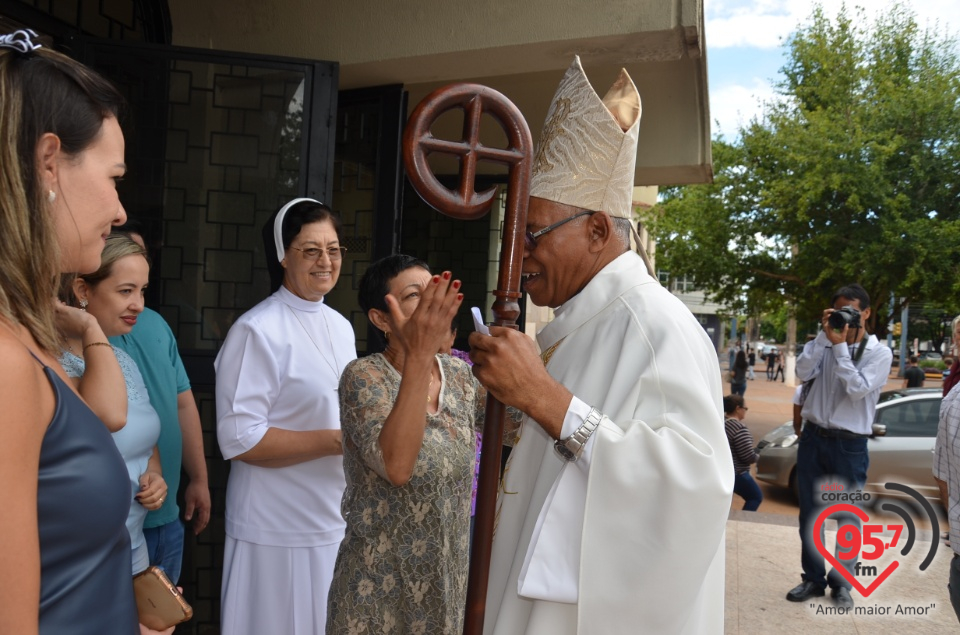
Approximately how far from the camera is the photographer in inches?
223

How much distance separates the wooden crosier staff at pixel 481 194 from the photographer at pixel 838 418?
447 cm

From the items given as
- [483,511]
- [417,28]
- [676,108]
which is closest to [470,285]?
[676,108]

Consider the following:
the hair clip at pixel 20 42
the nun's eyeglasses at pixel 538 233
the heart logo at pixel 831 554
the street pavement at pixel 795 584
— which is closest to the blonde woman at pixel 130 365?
the hair clip at pixel 20 42

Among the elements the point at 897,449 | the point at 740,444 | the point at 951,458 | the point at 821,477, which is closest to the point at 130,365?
the point at 951,458

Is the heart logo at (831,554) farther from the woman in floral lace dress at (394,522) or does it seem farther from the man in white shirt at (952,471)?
the woman in floral lace dress at (394,522)

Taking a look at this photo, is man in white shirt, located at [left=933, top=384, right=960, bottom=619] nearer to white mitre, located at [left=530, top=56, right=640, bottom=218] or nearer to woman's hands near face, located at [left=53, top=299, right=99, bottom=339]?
white mitre, located at [left=530, top=56, right=640, bottom=218]

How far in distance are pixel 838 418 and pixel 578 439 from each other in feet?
15.1

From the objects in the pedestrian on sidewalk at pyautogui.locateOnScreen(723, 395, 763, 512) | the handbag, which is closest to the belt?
the pedestrian on sidewalk at pyautogui.locateOnScreen(723, 395, 763, 512)

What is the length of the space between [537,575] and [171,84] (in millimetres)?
3591

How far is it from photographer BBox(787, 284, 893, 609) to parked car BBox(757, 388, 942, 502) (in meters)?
3.73

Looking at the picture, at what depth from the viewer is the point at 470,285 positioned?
790 centimetres

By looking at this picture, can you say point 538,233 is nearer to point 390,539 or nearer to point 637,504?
point 637,504

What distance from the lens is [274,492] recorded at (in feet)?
10.1

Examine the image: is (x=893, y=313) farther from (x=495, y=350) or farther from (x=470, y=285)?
(x=495, y=350)
